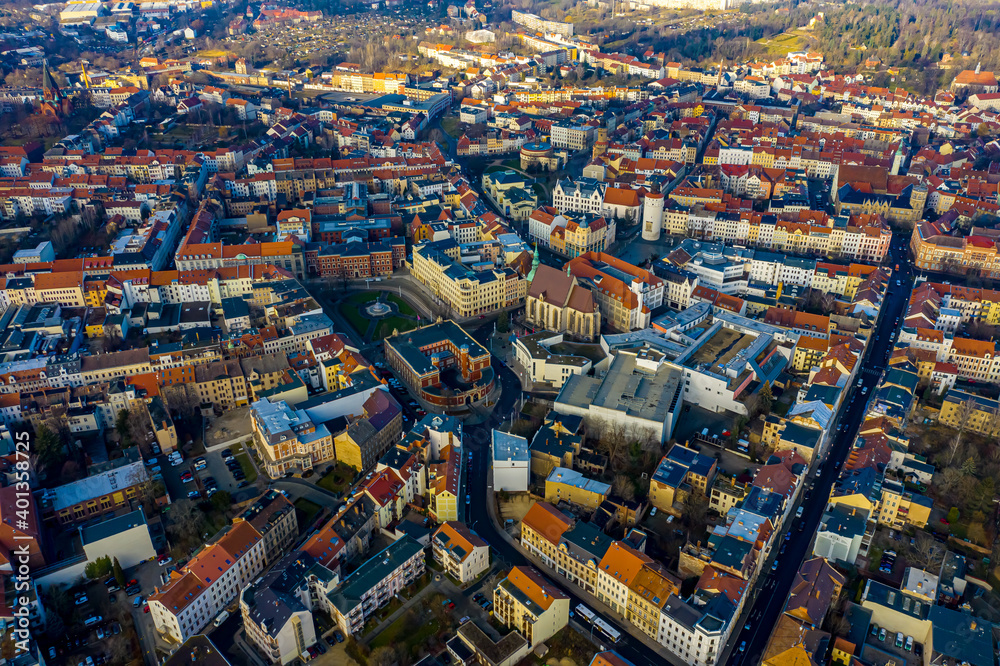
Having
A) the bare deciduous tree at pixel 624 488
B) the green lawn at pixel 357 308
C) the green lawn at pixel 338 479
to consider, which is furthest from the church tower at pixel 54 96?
the bare deciduous tree at pixel 624 488

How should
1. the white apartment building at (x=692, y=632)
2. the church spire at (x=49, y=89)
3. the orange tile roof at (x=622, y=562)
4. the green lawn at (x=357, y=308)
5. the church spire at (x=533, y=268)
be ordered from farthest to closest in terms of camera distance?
the church spire at (x=49, y=89) < the church spire at (x=533, y=268) < the green lawn at (x=357, y=308) < the orange tile roof at (x=622, y=562) < the white apartment building at (x=692, y=632)

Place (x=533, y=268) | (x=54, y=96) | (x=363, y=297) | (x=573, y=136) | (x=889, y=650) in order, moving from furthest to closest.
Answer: (x=54, y=96)
(x=573, y=136)
(x=363, y=297)
(x=533, y=268)
(x=889, y=650)

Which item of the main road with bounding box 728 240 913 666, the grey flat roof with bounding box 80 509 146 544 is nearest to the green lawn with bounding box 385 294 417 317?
the grey flat roof with bounding box 80 509 146 544

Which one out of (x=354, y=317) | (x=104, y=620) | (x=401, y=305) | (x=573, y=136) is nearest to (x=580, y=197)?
(x=573, y=136)

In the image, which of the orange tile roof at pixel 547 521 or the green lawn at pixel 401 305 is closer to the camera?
the orange tile roof at pixel 547 521

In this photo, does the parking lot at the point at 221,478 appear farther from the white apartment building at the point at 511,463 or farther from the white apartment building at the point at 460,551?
the white apartment building at the point at 511,463

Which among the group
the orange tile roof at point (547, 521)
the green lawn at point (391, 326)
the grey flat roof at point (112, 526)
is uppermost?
the orange tile roof at point (547, 521)

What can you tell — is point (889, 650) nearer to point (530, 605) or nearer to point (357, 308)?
point (530, 605)
